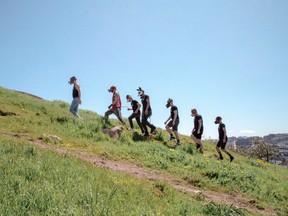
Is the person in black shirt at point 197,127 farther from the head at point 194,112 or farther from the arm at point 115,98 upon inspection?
the arm at point 115,98

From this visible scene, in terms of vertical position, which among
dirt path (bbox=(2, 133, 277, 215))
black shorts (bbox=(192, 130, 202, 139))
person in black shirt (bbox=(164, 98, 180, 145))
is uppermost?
person in black shirt (bbox=(164, 98, 180, 145))

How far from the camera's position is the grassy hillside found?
4.16 metres

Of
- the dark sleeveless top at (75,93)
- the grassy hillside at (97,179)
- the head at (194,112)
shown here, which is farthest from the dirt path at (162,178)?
the head at (194,112)

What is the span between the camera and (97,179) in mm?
5938

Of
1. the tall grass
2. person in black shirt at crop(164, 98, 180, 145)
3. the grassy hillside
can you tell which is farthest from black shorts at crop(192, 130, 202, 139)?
the tall grass

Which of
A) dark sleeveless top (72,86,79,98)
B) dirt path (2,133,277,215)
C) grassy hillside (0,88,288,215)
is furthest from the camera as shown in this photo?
dark sleeveless top (72,86,79,98)

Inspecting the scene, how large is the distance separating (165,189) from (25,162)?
3420mm

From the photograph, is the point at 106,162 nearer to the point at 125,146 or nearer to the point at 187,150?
the point at 125,146

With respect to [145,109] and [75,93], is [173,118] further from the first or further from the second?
[75,93]

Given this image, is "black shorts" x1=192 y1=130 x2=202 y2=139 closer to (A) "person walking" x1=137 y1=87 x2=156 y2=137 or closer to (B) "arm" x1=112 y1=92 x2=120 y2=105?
(A) "person walking" x1=137 y1=87 x2=156 y2=137

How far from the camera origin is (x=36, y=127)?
39.5 feet

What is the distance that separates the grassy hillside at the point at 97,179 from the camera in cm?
416

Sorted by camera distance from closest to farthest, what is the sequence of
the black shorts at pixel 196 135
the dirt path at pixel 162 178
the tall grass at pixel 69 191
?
the tall grass at pixel 69 191
the dirt path at pixel 162 178
the black shorts at pixel 196 135

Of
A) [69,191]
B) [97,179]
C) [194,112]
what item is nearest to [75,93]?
[194,112]
